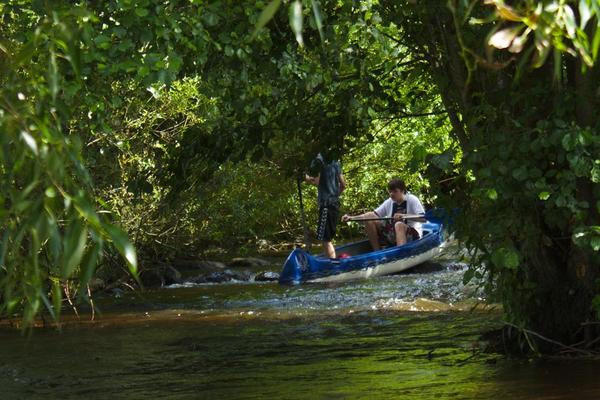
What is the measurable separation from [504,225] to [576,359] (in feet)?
3.70

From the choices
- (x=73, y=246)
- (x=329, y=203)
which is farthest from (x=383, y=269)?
(x=73, y=246)

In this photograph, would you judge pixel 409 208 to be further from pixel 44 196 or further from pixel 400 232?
pixel 44 196

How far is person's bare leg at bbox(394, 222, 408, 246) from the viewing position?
16734 millimetres

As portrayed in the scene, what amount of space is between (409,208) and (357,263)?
1.42 m

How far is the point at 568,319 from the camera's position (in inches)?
272

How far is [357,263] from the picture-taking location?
15.7 m

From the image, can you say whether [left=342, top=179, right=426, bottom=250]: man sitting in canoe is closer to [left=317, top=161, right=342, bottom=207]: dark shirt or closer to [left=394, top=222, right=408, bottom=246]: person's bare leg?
[left=394, top=222, right=408, bottom=246]: person's bare leg

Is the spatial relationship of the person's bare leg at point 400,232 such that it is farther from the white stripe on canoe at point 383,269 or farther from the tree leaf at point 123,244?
the tree leaf at point 123,244

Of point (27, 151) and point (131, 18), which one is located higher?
point (131, 18)

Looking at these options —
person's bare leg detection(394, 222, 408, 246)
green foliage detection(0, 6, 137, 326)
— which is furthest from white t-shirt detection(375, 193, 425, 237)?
green foliage detection(0, 6, 137, 326)

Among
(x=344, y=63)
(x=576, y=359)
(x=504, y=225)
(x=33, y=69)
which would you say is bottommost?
(x=576, y=359)

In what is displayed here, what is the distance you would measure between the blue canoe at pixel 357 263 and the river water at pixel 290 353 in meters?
1.39

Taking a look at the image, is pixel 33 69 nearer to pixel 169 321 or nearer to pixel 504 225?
pixel 504 225

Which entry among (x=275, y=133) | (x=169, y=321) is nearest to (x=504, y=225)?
(x=275, y=133)
